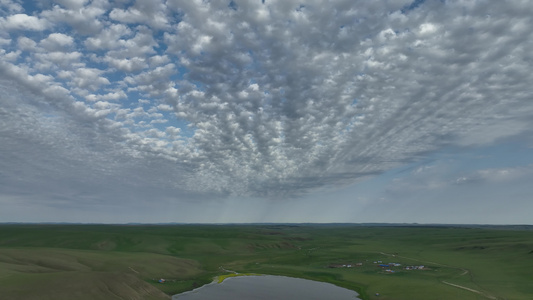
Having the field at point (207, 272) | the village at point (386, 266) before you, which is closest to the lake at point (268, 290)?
the field at point (207, 272)

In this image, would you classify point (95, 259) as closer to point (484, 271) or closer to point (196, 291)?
point (196, 291)

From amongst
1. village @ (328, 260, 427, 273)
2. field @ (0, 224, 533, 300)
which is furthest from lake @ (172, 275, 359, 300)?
village @ (328, 260, 427, 273)

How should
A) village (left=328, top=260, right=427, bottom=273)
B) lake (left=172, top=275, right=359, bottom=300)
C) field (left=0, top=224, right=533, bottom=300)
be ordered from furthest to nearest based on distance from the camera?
1. village (left=328, top=260, right=427, bottom=273)
2. lake (left=172, top=275, right=359, bottom=300)
3. field (left=0, top=224, right=533, bottom=300)

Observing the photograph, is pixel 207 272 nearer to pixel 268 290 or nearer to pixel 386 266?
pixel 268 290

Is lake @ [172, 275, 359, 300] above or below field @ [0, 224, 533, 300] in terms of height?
below

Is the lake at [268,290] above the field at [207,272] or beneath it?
beneath

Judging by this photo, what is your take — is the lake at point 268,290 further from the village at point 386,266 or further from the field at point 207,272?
the village at point 386,266

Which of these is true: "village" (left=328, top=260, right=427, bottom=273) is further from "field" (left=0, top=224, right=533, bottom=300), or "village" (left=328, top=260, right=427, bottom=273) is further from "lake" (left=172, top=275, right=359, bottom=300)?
"lake" (left=172, top=275, right=359, bottom=300)

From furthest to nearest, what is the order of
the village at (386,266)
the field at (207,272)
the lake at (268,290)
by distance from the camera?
the village at (386,266) → the lake at (268,290) → the field at (207,272)
